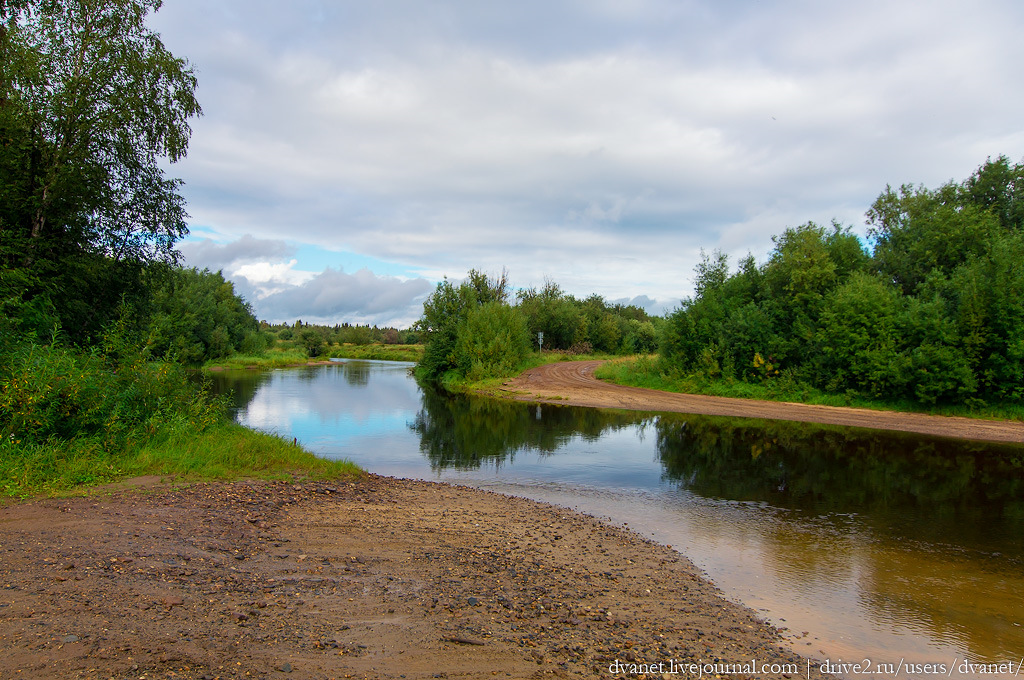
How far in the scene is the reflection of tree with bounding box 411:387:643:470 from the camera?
53.1ft

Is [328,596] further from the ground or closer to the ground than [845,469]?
further from the ground

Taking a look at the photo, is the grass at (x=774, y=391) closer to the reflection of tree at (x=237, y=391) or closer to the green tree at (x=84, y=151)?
the reflection of tree at (x=237, y=391)

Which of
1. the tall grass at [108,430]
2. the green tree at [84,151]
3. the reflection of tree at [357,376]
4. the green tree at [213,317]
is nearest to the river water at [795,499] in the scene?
the tall grass at [108,430]

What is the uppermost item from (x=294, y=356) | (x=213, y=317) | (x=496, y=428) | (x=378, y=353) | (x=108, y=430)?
(x=213, y=317)

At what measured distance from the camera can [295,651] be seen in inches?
158

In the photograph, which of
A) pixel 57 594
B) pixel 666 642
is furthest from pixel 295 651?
pixel 666 642

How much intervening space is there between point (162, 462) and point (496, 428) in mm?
13109

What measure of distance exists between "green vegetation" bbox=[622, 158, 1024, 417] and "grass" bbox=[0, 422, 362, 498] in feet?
80.1

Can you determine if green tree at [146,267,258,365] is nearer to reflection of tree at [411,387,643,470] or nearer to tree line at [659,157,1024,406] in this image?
reflection of tree at [411,387,643,470]

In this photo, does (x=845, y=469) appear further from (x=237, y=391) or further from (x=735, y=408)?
(x=237, y=391)

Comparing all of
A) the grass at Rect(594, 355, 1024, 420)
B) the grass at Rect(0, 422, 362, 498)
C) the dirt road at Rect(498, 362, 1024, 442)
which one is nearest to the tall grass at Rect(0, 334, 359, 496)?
the grass at Rect(0, 422, 362, 498)

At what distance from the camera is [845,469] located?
1482 centimetres

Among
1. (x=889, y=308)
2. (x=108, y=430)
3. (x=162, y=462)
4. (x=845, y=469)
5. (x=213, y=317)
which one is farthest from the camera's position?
(x=213, y=317)

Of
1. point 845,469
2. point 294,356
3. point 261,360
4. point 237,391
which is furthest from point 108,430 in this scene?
point 294,356
